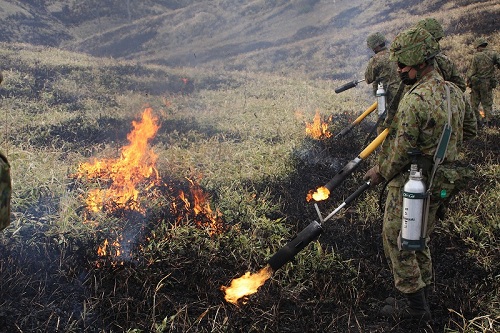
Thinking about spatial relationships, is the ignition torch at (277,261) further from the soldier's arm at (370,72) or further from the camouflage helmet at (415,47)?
the soldier's arm at (370,72)

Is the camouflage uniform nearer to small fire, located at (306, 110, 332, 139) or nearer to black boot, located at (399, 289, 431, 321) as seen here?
black boot, located at (399, 289, 431, 321)

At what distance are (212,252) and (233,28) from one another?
2250 cm

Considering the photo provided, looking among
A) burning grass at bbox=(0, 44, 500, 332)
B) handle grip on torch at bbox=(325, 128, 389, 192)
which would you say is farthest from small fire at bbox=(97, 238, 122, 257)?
handle grip on torch at bbox=(325, 128, 389, 192)

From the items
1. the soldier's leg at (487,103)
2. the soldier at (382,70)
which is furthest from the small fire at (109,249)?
the soldier's leg at (487,103)

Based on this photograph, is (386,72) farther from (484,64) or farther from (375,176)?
(375,176)

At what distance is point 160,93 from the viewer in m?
13.5

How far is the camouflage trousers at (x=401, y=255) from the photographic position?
3.19 meters

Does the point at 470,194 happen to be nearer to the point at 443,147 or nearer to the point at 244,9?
the point at 443,147

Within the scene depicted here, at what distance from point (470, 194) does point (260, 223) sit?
290cm

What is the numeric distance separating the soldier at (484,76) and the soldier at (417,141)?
21.9 ft

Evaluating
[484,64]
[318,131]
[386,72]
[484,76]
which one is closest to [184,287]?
[386,72]

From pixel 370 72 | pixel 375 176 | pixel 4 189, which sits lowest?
pixel 370 72

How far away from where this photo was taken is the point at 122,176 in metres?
5.30

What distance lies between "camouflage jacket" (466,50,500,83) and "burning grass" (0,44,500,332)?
282cm
